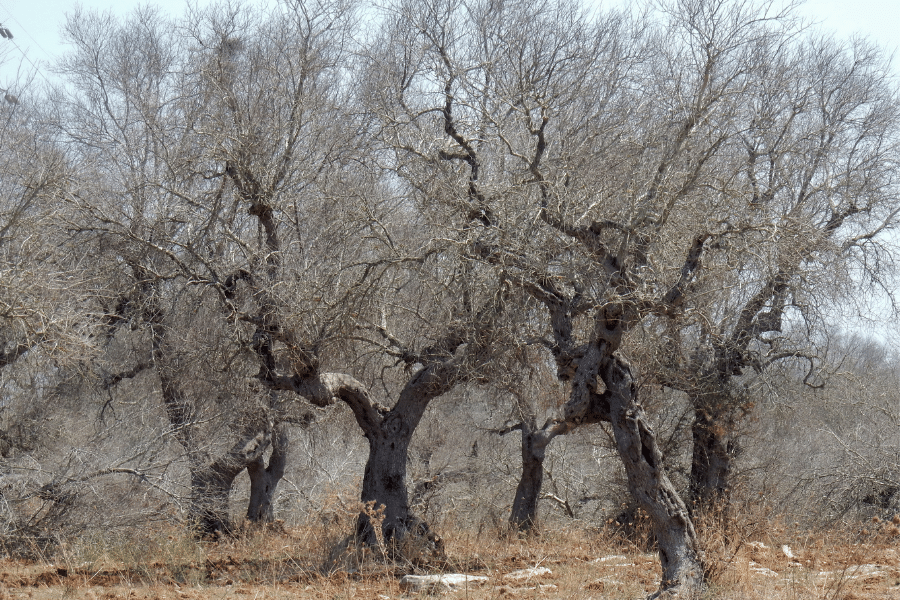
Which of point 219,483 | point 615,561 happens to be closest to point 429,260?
point 615,561

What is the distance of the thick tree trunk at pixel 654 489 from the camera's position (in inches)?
280

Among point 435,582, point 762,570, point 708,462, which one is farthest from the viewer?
point 708,462

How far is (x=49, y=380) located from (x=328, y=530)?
16.6ft

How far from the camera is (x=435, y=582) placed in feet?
25.1

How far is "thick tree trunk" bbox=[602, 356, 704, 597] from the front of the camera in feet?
23.3

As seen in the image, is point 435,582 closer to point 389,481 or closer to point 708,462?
point 389,481

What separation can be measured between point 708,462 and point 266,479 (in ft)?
26.1

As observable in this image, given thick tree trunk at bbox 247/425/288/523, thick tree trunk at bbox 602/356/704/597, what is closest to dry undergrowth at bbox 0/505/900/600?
thick tree trunk at bbox 602/356/704/597

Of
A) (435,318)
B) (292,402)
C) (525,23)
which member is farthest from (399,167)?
(292,402)

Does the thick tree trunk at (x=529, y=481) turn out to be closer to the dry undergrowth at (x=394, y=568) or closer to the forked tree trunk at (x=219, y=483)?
the dry undergrowth at (x=394, y=568)

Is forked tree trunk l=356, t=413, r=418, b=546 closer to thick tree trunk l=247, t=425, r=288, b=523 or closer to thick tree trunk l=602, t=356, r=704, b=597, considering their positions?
thick tree trunk l=602, t=356, r=704, b=597

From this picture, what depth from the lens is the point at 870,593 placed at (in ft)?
23.4

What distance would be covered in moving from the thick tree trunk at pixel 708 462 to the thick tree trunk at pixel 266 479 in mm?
7323

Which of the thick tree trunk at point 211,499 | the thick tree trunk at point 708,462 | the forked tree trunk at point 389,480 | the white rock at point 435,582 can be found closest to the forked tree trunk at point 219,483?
the thick tree trunk at point 211,499
